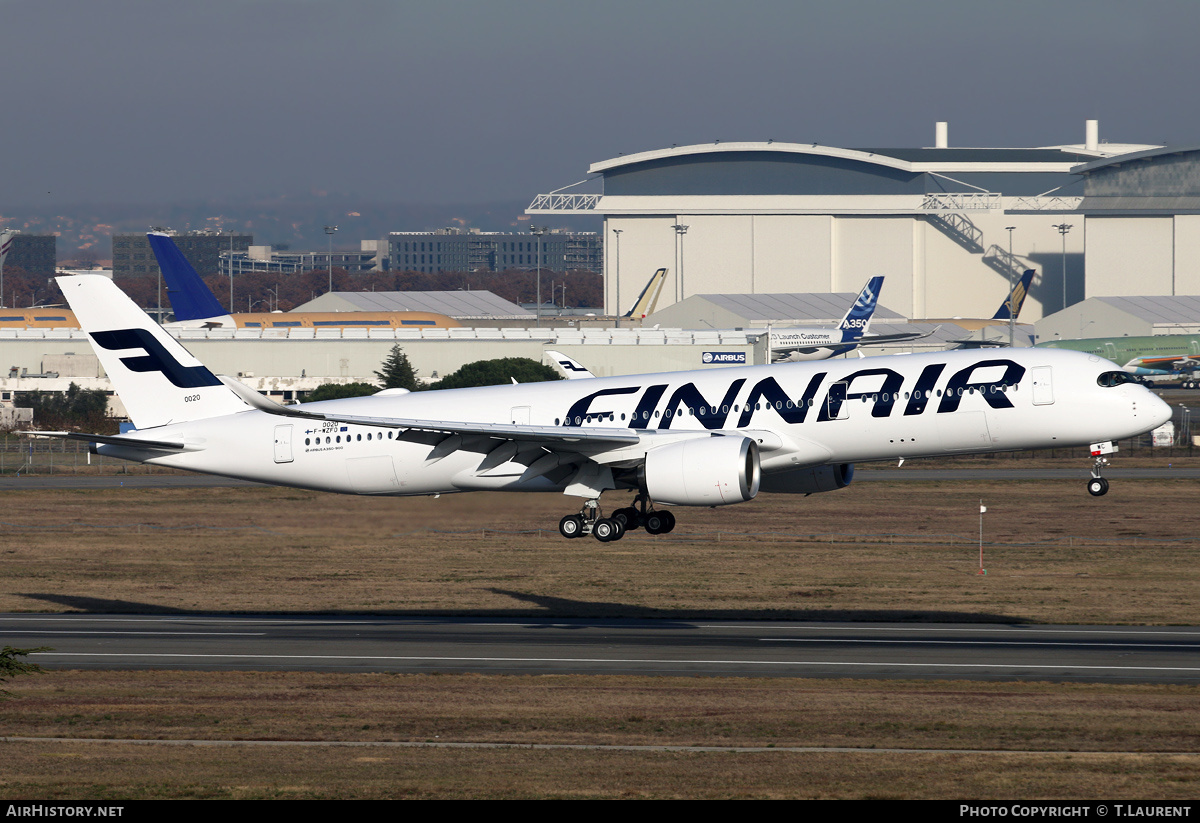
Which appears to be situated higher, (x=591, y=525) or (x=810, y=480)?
(x=810, y=480)

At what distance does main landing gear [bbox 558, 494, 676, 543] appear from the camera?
4519cm

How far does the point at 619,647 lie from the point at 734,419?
8341 mm

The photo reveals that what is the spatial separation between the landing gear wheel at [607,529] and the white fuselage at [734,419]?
191 centimetres

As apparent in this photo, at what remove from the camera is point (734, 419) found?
44.9 metres

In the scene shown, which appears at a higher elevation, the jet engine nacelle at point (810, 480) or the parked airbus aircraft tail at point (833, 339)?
the parked airbus aircraft tail at point (833, 339)

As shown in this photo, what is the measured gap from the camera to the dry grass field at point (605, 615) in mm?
30938

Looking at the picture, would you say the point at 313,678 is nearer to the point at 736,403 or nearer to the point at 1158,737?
the point at 736,403

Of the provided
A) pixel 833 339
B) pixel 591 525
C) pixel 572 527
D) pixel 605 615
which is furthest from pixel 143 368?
pixel 833 339

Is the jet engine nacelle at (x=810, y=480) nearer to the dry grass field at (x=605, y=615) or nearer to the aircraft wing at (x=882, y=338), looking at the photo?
the dry grass field at (x=605, y=615)

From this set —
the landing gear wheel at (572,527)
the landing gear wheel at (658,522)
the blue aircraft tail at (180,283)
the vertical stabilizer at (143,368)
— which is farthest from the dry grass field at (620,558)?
the blue aircraft tail at (180,283)

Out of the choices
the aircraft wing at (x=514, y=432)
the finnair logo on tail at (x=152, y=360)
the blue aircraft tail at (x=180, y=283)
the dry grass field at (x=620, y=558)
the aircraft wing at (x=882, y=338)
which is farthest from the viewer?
the aircraft wing at (x=882, y=338)

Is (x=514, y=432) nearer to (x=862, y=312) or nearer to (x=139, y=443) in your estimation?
(x=139, y=443)
